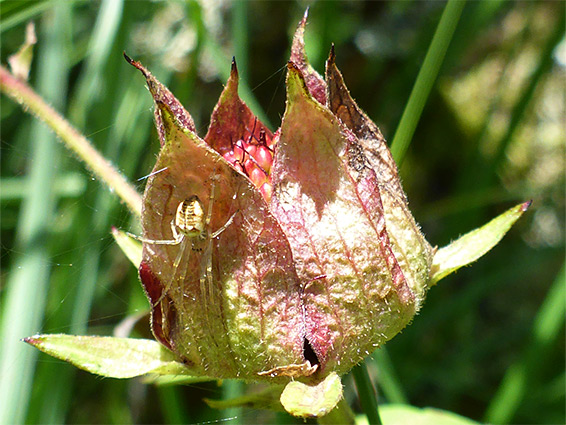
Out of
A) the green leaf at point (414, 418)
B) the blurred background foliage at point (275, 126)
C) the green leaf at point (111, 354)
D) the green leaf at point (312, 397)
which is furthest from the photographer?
the blurred background foliage at point (275, 126)

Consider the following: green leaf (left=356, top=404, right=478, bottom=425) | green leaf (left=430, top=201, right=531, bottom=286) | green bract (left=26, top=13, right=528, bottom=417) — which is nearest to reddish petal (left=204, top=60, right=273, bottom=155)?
green bract (left=26, top=13, right=528, bottom=417)

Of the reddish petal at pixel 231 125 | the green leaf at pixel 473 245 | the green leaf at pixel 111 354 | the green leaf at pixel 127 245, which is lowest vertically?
the green leaf at pixel 111 354

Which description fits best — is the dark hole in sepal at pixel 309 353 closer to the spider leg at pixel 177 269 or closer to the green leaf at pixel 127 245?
the spider leg at pixel 177 269

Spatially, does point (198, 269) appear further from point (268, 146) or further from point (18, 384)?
point (18, 384)

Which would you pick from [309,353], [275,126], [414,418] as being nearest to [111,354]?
[309,353]

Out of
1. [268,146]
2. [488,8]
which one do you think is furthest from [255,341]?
[488,8]

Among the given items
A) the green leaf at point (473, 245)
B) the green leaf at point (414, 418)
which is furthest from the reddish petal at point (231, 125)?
the green leaf at point (414, 418)
